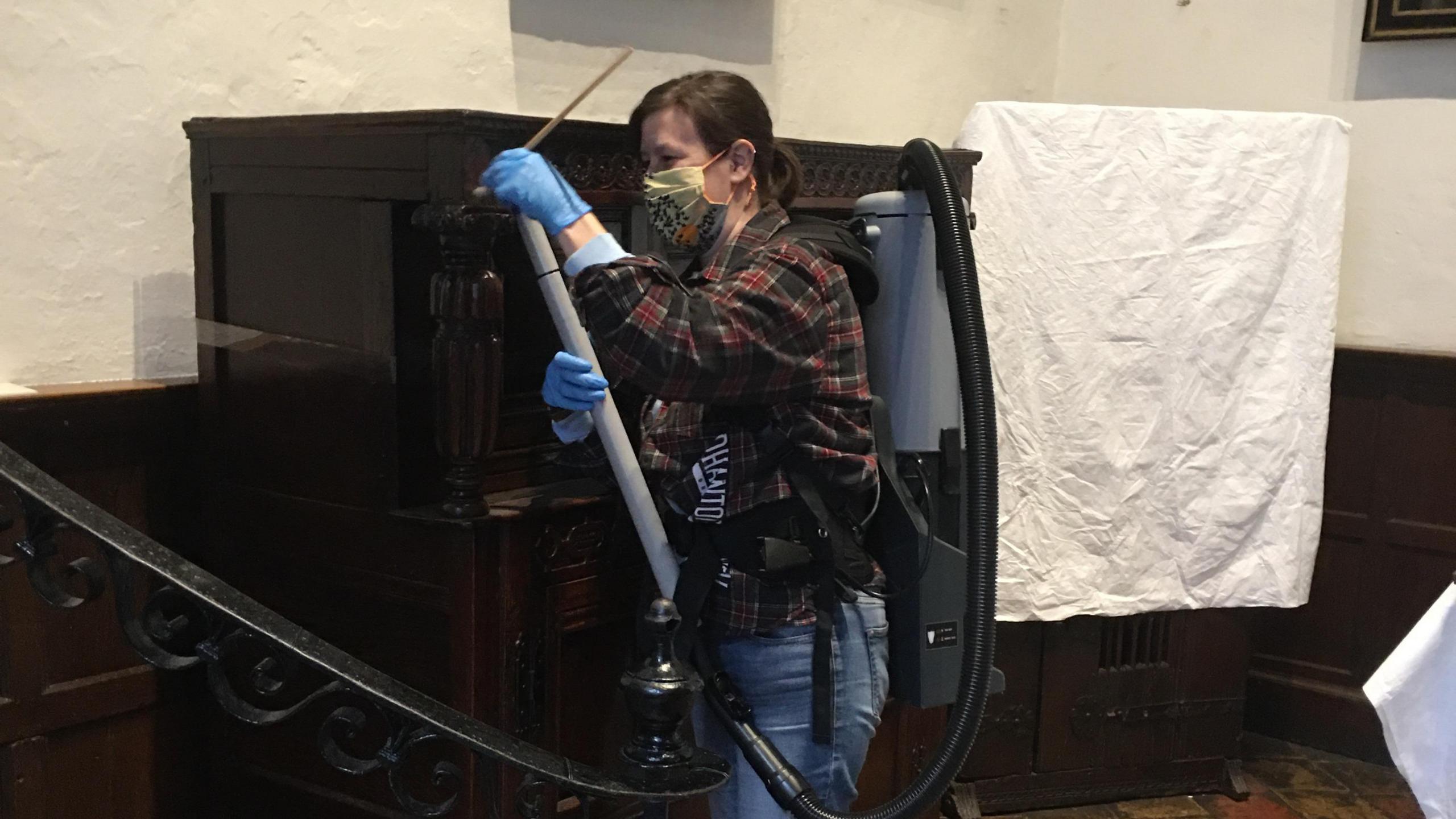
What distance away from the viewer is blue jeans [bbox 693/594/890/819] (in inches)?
66.9

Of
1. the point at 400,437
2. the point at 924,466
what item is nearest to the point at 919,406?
the point at 924,466

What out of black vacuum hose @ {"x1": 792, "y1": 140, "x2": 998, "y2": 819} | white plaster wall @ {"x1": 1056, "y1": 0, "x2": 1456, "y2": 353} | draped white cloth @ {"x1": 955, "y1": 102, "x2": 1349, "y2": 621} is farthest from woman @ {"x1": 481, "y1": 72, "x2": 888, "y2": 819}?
white plaster wall @ {"x1": 1056, "y1": 0, "x2": 1456, "y2": 353}

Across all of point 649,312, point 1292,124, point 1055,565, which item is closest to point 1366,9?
point 1292,124

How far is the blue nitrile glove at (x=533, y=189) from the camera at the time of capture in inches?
63.0

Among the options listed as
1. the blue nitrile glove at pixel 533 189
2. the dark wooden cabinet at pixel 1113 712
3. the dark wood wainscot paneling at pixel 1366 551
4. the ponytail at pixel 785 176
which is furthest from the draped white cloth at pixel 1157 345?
the blue nitrile glove at pixel 533 189

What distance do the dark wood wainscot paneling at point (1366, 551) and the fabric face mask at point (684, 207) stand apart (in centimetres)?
216

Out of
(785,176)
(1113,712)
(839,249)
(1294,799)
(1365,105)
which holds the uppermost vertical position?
(1365,105)

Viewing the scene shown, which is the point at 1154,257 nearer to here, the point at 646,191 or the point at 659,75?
the point at 659,75

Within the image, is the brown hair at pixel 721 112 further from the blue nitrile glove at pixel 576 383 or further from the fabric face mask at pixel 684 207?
the blue nitrile glove at pixel 576 383

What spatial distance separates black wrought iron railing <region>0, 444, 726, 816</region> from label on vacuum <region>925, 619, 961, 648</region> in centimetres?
47

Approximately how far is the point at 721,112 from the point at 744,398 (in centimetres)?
43

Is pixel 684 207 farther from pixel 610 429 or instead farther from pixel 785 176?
pixel 610 429

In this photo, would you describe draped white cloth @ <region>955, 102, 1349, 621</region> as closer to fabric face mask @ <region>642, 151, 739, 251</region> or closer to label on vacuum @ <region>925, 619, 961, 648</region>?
label on vacuum @ <region>925, 619, 961, 648</region>

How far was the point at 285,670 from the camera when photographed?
1.38 m
